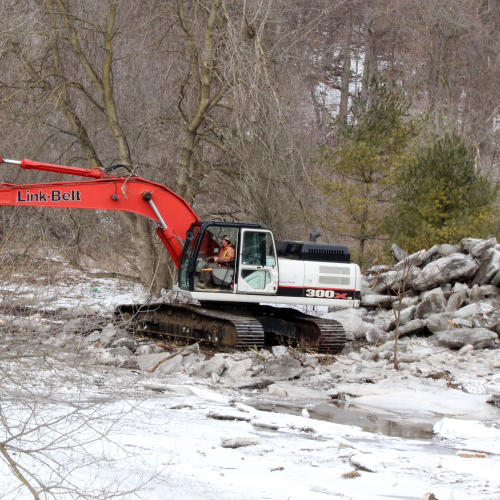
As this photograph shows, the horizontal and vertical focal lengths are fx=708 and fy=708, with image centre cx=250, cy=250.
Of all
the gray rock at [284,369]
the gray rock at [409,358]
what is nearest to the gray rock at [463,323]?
the gray rock at [409,358]

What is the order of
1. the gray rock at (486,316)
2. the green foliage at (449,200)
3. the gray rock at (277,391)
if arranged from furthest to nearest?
1. the green foliage at (449,200)
2. the gray rock at (486,316)
3. the gray rock at (277,391)

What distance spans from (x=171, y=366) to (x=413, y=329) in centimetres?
486

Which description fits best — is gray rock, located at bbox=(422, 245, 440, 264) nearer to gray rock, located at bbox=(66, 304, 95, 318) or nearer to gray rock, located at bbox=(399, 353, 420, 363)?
gray rock, located at bbox=(399, 353, 420, 363)

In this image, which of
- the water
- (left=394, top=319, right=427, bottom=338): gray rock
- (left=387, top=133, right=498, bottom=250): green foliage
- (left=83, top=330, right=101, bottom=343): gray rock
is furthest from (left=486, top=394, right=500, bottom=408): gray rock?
(left=387, top=133, right=498, bottom=250): green foliage

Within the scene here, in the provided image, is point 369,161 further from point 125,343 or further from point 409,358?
point 125,343

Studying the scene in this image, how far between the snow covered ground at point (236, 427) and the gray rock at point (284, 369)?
14 cm

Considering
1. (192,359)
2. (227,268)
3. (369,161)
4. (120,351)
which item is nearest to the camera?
(192,359)

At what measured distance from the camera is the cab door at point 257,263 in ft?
35.7

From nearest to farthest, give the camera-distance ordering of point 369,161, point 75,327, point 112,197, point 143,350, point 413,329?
point 75,327 → point 143,350 → point 112,197 → point 413,329 → point 369,161

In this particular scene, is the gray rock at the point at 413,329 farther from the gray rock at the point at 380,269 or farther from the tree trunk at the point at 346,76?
the tree trunk at the point at 346,76

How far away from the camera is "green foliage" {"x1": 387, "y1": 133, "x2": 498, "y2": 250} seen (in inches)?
→ 644

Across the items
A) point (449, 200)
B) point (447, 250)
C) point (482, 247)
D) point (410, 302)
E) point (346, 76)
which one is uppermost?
point (346, 76)

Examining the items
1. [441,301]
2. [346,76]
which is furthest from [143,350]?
[346,76]

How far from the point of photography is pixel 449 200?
1656 cm
